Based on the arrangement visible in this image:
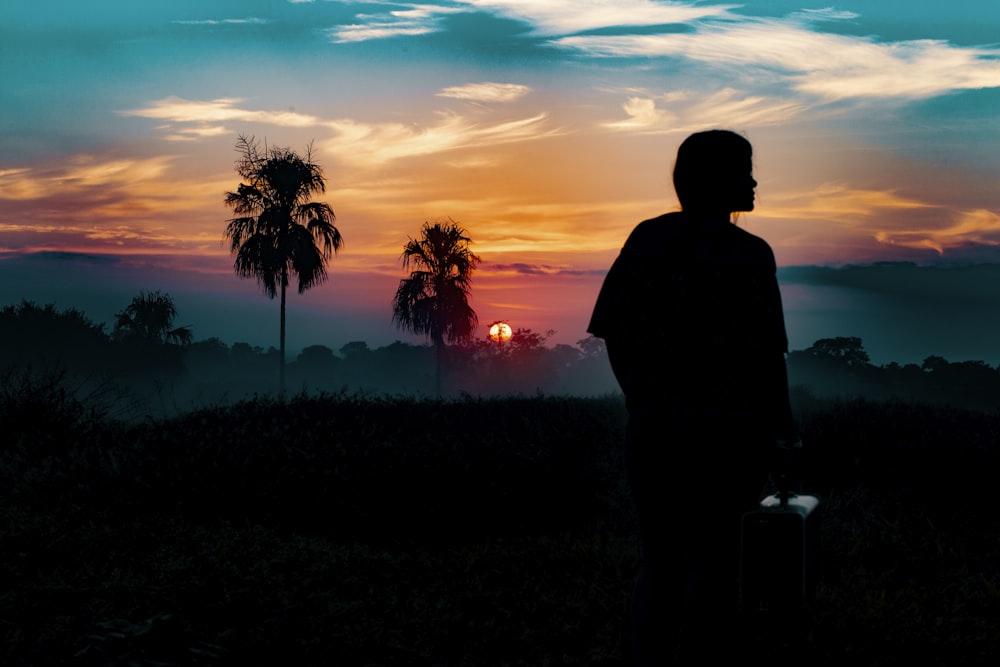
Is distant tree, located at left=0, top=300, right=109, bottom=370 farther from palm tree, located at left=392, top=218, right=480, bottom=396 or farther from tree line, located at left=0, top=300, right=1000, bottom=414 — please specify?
palm tree, located at left=392, top=218, right=480, bottom=396

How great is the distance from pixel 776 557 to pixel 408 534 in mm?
6389

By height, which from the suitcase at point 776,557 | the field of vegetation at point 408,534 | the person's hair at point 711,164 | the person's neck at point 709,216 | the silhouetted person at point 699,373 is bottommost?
the field of vegetation at point 408,534

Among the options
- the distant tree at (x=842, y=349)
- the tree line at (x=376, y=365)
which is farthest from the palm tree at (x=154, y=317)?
the distant tree at (x=842, y=349)

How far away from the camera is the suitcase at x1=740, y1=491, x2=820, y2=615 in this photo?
3.25 m

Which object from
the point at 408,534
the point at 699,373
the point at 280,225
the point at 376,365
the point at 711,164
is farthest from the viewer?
the point at 376,365

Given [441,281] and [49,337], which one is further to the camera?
[49,337]

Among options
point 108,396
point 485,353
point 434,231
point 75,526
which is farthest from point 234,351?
point 75,526

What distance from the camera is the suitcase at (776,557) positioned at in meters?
3.25

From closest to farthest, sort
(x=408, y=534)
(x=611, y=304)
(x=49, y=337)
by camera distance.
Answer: (x=611, y=304) → (x=408, y=534) → (x=49, y=337)

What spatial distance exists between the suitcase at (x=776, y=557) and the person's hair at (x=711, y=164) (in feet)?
3.79

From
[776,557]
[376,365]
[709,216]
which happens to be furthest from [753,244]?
[376,365]

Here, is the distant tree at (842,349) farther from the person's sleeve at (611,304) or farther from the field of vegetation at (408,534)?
the person's sleeve at (611,304)

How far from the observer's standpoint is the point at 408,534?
364 inches

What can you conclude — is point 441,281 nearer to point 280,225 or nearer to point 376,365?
point 280,225
